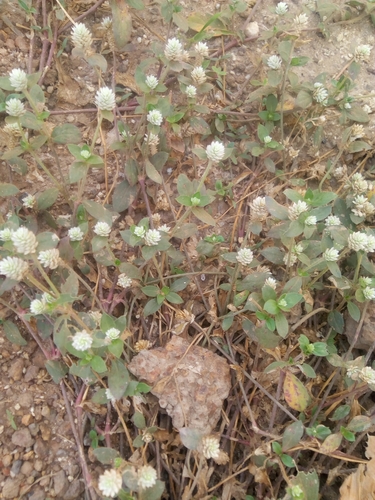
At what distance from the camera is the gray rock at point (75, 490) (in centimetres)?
182

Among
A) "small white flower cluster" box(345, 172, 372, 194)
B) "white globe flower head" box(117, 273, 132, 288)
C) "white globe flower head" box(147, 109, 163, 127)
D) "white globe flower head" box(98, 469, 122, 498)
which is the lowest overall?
"white globe flower head" box(98, 469, 122, 498)

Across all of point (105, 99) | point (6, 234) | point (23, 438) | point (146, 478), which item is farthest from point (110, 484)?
point (105, 99)

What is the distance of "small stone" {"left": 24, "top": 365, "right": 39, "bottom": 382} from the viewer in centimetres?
198

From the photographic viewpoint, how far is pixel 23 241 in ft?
4.87

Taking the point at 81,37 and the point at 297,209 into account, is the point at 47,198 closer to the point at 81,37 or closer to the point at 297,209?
the point at 81,37

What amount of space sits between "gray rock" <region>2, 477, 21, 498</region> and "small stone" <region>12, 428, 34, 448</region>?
13 cm

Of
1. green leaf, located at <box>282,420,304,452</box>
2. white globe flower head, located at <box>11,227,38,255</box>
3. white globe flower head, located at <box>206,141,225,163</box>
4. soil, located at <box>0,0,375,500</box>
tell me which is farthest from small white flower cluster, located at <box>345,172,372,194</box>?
white globe flower head, located at <box>11,227,38,255</box>

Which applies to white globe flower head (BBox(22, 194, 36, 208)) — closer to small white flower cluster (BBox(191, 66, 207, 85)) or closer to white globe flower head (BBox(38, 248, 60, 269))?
white globe flower head (BBox(38, 248, 60, 269))

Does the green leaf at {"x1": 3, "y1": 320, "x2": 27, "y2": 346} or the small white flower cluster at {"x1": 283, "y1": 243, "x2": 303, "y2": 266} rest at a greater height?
the small white flower cluster at {"x1": 283, "y1": 243, "x2": 303, "y2": 266}

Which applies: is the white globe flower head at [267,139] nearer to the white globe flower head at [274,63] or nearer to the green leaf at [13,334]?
the white globe flower head at [274,63]

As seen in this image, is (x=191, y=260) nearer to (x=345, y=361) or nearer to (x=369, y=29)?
(x=345, y=361)

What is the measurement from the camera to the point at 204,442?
164cm

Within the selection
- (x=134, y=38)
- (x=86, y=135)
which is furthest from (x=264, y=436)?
(x=134, y=38)

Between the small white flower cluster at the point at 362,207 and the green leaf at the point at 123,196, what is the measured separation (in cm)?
109
